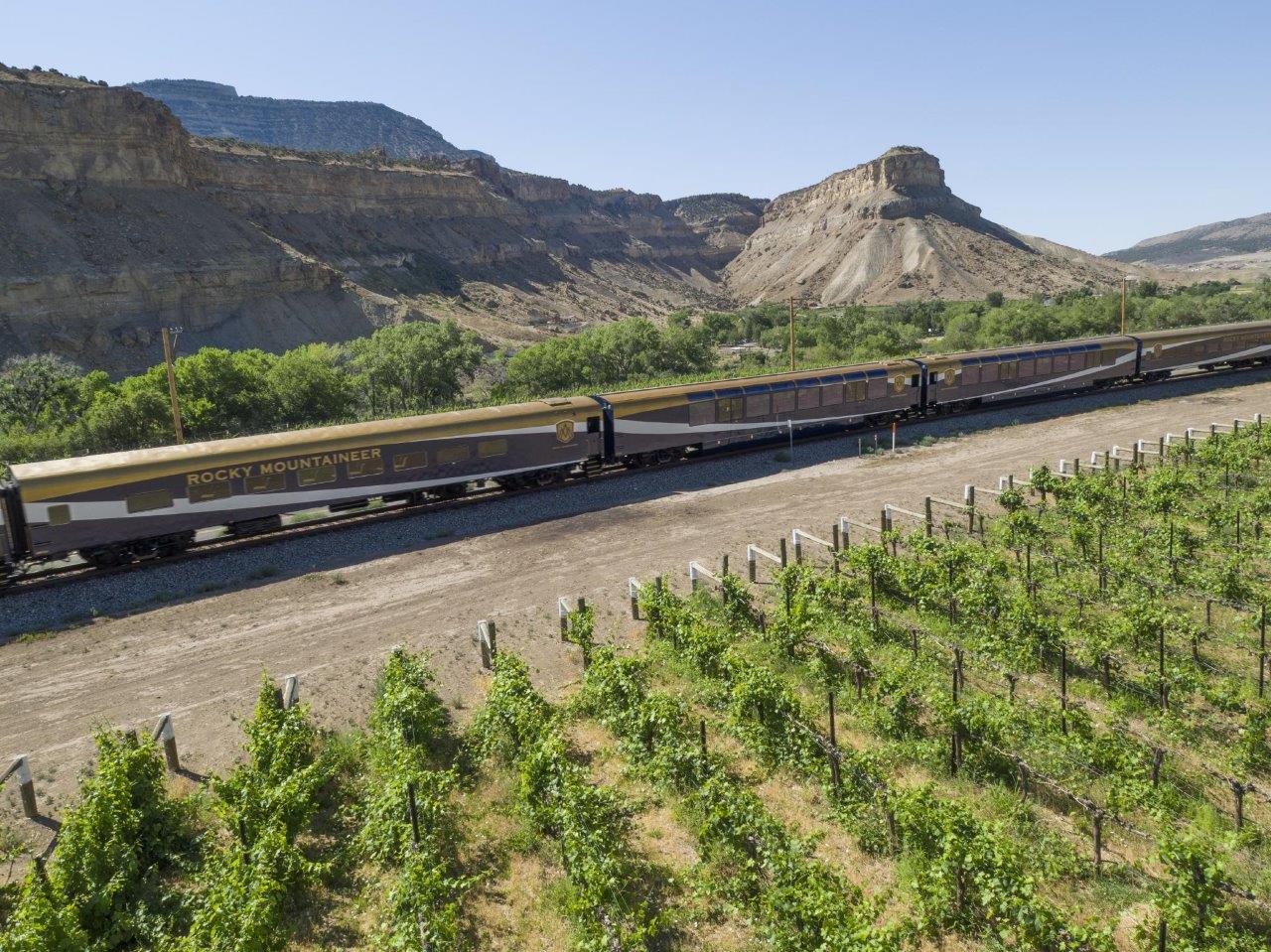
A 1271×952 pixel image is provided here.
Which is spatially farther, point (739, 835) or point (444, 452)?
point (444, 452)

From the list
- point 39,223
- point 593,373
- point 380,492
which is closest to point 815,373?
point 380,492

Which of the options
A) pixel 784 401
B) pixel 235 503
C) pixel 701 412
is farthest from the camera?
pixel 784 401

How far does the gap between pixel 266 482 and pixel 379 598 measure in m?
7.15

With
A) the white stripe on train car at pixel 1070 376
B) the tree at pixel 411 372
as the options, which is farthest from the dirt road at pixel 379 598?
the tree at pixel 411 372

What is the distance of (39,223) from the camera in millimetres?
76938

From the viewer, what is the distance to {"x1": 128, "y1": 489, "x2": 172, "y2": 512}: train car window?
2323 centimetres

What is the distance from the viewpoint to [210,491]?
24.4 metres

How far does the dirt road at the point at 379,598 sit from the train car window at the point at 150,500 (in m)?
1.98

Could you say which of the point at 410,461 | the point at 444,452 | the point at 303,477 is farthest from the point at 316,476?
the point at 444,452

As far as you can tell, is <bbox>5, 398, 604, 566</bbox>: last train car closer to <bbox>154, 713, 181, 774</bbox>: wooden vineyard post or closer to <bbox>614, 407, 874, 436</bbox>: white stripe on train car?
<bbox>614, 407, 874, 436</bbox>: white stripe on train car

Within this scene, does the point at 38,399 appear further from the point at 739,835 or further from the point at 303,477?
the point at 739,835

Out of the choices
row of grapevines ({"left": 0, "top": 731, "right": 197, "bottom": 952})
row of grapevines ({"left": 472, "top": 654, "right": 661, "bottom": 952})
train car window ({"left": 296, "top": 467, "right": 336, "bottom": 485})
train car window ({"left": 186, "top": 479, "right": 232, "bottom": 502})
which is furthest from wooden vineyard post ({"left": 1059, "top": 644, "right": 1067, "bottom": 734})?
train car window ({"left": 186, "top": 479, "right": 232, "bottom": 502})

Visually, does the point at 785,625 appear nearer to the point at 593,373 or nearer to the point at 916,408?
the point at 916,408

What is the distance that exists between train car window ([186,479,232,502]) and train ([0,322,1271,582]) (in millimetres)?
32
